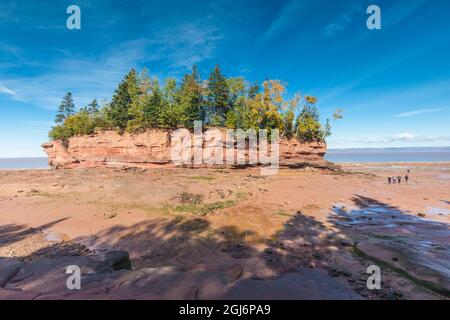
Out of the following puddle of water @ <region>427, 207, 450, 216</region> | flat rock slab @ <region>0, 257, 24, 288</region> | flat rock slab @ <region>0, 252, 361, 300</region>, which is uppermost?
flat rock slab @ <region>0, 252, 361, 300</region>

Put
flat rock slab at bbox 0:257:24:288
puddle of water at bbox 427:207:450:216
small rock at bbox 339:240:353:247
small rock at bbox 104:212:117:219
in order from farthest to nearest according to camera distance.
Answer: puddle of water at bbox 427:207:450:216 → small rock at bbox 104:212:117:219 → small rock at bbox 339:240:353:247 → flat rock slab at bbox 0:257:24:288

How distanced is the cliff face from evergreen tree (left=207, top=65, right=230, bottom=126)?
33.7ft

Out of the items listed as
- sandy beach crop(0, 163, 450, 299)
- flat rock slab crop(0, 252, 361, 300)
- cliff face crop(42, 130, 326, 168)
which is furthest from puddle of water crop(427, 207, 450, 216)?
cliff face crop(42, 130, 326, 168)

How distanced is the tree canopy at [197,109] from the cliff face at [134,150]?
166 cm

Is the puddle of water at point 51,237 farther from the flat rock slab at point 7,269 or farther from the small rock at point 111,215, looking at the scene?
the flat rock slab at point 7,269

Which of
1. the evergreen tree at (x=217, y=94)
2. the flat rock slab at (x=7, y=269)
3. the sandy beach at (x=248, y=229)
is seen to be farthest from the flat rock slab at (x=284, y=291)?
the evergreen tree at (x=217, y=94)

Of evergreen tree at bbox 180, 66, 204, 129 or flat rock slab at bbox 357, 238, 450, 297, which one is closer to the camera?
flat rock slab at bbox 357, 238, 450, 297

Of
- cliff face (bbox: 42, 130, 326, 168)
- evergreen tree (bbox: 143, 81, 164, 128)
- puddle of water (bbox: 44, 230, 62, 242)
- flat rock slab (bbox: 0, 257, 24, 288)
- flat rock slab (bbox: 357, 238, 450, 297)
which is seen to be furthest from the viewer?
evergreen tree (bbox: 143, 81, 164, 128)

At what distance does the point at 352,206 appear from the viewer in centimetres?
1841

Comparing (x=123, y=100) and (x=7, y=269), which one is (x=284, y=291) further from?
(x=123, y=100)

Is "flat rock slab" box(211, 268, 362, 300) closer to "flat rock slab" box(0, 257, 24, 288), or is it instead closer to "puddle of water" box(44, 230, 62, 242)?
"flat rock slab" box(0, 257, 24, 288)

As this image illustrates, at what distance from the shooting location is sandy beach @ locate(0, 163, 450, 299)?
7979mm
